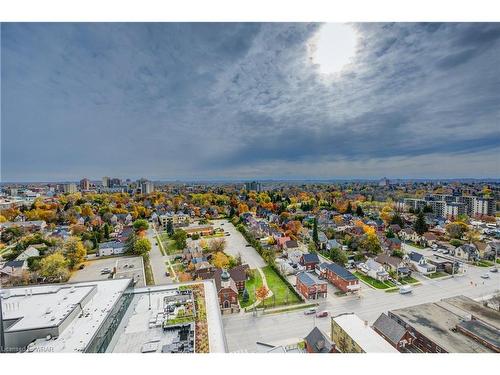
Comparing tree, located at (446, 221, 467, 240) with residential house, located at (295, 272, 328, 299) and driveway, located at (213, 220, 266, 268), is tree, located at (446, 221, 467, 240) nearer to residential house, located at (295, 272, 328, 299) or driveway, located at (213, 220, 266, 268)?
residential house, located at (295, 272, 328, 299)

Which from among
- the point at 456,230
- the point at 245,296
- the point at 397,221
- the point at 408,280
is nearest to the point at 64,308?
the point at 245,296

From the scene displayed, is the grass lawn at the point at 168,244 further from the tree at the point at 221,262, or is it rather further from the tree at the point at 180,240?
the tree at the point at 221,262

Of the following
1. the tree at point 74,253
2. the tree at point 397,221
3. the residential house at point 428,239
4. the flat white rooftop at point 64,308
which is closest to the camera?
the flat white rooftop at point 64,308

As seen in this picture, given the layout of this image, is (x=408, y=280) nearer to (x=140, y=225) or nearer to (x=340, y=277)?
(x=340, y=277)

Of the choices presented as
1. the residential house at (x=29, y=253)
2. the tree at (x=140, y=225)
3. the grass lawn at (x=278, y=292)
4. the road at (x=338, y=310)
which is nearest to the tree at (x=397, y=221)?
the road at (x=338, y=310)

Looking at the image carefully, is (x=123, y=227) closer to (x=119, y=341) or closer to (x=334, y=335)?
(x=119, y=341)

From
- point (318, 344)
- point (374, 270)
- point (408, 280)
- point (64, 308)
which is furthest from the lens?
point (374, 270)

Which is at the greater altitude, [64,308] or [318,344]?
[64,308]
